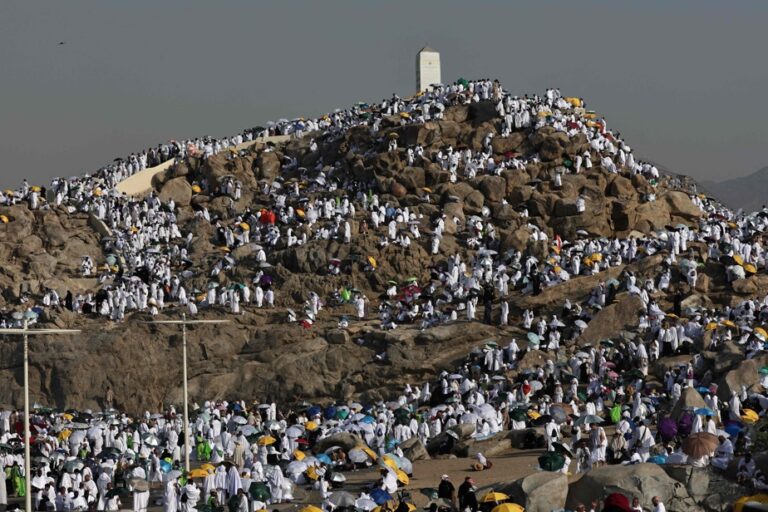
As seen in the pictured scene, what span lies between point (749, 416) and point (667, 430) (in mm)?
2188

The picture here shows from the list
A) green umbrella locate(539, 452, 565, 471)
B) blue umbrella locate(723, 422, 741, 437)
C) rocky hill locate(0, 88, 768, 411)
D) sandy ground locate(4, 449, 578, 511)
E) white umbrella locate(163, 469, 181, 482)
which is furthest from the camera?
rocky hill locate(0, 88, 768, 411)

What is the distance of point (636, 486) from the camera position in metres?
25.8

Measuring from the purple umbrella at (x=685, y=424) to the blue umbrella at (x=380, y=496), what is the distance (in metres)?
7.24

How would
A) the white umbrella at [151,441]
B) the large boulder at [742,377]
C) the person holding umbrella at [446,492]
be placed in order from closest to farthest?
1. the person holding umbrella at [446,492]
2. the large boulder at [742,377]
3. the white umbrella at [151,441]

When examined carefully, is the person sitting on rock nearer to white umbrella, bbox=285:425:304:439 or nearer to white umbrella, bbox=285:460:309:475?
white umbrella, bbox=285:460:309:475

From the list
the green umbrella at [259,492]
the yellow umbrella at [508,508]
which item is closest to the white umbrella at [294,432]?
the green umbrella at [259,492]

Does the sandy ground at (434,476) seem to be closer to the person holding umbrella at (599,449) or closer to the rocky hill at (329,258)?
the person holding umbrella at (599,449)

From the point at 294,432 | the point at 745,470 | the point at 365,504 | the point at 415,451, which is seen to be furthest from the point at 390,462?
the point at 745,470

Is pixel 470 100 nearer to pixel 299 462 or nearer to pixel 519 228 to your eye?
pixel 519 228

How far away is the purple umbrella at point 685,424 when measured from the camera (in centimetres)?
3130

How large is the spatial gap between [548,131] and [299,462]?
90.9 feet

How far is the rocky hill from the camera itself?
151 feet

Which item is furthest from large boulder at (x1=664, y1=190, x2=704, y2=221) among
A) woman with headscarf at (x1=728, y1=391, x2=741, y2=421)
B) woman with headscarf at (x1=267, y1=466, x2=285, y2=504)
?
A: woman with headscarf at (x1=267, y1=466, x2=285, y2=504)

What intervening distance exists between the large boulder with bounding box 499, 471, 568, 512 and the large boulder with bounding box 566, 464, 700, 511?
0.24 meters
